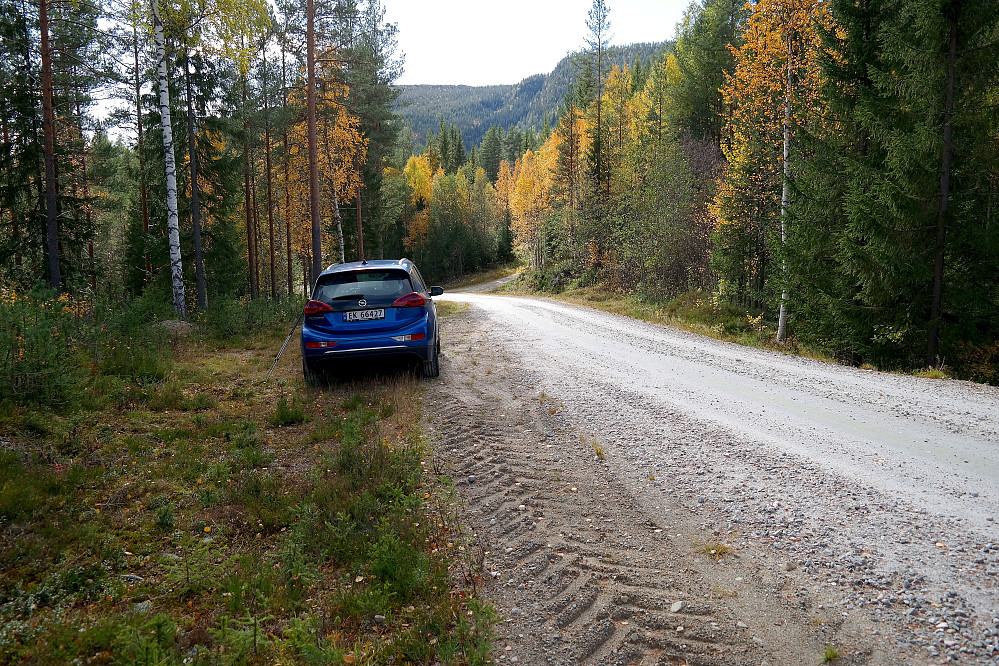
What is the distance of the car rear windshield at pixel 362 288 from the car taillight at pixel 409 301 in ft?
0.25

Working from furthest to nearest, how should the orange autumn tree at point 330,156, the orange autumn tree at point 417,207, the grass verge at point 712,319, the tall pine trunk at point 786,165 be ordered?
1. the orange autumn tree at point 417,207
2. the orange autumn tree at point 330,156
3. the grass verge at point 712,319
4. the tall pine trunk at point 786,165

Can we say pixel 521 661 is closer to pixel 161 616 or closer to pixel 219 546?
pixel 161 616

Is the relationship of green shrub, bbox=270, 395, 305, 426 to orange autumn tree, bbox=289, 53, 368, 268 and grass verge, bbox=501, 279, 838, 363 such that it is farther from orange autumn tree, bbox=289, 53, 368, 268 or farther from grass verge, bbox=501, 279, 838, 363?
orange autumn tree, bbox=289, 53, 368, 268

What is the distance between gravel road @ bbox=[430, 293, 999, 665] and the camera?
2.85 m

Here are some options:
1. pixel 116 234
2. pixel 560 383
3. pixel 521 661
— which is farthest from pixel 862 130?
pixel 116 234

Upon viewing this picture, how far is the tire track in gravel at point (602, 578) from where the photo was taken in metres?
2.78

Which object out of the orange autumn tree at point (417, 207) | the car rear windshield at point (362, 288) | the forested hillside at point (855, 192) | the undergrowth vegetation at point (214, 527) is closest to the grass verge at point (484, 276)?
the orange autumn tree at point (417, 207)

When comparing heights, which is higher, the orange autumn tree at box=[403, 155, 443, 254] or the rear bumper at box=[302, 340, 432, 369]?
the orange autumn tree at box=[403, 155, 443, 254]

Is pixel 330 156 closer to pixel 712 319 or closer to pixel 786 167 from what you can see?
pixel 712 319

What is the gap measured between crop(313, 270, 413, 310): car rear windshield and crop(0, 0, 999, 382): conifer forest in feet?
12.6

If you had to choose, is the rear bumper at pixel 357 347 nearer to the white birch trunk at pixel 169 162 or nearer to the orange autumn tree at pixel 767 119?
the white birch trunk at pixel 169 162

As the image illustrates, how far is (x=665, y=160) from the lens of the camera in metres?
22.9

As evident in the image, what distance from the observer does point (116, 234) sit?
3925 centimetres

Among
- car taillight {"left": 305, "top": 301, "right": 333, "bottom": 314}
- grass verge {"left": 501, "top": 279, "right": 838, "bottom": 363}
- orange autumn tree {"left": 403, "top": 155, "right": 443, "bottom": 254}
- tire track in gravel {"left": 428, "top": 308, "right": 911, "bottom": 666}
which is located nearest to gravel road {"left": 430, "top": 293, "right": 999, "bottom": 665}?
tire track in gravel {"left": 428, "top": 308, "right": 911, "bottom": 666}
